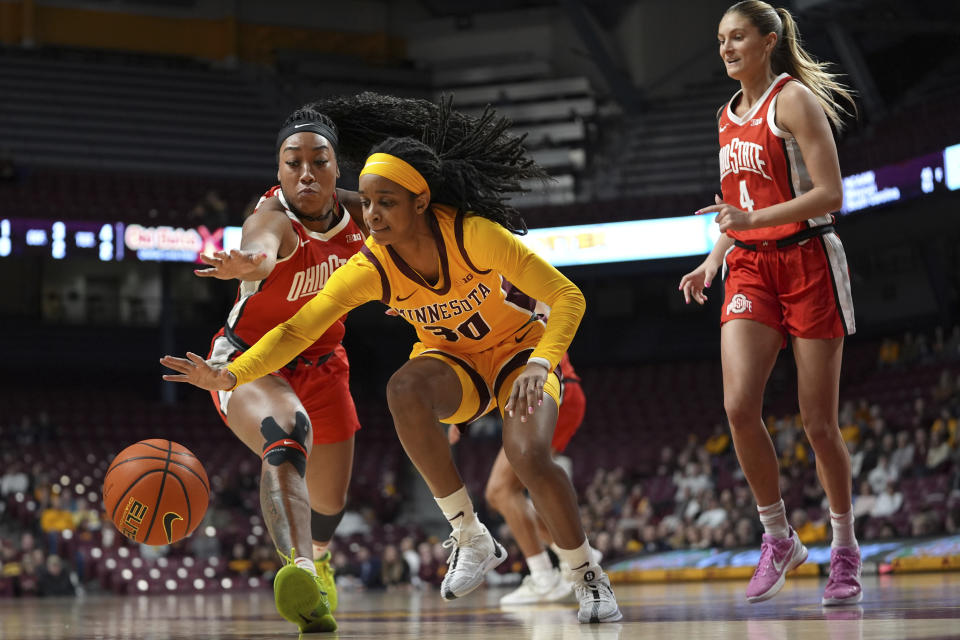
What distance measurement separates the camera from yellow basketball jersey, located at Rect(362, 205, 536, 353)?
4.36m

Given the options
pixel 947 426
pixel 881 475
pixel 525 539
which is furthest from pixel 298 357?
pixel 947 426

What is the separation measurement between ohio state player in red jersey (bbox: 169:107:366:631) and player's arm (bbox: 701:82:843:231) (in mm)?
1701

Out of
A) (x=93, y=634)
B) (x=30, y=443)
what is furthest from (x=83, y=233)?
(x=93, y=634)

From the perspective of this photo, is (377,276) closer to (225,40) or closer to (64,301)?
(64,301)

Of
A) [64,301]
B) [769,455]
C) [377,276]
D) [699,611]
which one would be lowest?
[699,611]

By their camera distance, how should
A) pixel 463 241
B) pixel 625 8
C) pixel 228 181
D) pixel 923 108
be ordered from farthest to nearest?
1. pixel 625 8
2. pixel 228 181
3. pixel 923 108
4. pixel 463 241

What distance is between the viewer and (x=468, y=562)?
14.7 feet

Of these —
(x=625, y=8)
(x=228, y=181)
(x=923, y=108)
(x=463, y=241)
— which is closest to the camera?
(x=463, y=241)

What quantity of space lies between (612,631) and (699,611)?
4.13ft

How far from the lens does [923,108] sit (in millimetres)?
17453

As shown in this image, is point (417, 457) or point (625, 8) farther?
point (625, 8)

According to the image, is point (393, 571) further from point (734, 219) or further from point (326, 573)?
point (734, 219)

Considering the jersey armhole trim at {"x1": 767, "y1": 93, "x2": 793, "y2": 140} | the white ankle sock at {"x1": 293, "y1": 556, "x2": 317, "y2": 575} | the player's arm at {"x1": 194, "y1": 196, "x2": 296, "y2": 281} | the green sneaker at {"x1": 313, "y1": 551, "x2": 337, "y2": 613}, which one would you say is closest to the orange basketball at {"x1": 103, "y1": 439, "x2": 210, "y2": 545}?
the green sneaker at {"x1": 313, "y1": 551, "x2": 337, "y2": 613}

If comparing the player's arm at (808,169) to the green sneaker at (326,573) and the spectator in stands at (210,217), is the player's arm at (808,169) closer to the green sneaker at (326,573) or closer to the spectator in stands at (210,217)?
the green sneaker at (326,573)
